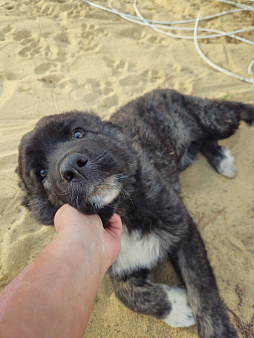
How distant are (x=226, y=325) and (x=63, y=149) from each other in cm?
225

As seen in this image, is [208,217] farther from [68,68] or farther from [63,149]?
[68,68]

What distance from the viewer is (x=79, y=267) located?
159cm

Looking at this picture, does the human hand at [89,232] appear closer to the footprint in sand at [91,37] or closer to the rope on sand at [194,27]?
the rope on sand at [194,27]

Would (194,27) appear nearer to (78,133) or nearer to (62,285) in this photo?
(78,133)

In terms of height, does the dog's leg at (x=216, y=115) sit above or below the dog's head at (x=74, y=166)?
below

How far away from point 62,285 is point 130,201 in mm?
1232

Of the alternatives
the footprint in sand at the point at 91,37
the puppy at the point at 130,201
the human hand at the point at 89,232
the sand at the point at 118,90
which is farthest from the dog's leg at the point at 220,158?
the footprint in sand at the point at 91,37

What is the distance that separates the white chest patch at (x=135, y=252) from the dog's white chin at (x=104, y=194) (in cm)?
79

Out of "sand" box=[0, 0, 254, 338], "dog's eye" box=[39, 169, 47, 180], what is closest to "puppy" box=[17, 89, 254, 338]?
"dog's eye" box=[39, 169, 47, 180]

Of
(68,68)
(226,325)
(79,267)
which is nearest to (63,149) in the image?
(79,267)

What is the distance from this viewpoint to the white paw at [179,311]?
8.14 ft

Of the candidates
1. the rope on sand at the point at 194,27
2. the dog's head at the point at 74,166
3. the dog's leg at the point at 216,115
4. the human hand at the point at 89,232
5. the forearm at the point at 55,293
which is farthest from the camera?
the rope on sand at the point at 194,27

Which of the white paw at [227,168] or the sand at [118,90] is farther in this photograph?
the white paw at [227,168]

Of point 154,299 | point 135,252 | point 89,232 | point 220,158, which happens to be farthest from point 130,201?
point 220,158
